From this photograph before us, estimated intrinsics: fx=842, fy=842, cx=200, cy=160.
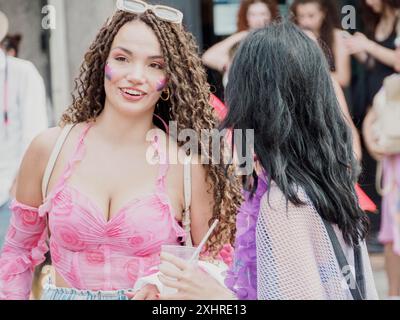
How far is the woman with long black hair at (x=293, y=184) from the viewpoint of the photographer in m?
1.45

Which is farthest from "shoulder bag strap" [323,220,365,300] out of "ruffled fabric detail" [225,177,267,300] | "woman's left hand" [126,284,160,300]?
"woman's left hand" [126,284,160,300]

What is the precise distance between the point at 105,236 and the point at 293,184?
0.52 m

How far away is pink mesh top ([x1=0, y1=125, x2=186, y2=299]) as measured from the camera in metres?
1.81

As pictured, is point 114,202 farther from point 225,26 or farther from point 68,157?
point 225,26

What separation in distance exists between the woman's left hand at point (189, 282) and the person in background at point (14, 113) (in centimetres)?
99

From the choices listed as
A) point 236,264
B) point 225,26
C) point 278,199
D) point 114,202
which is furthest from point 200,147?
point 225,26

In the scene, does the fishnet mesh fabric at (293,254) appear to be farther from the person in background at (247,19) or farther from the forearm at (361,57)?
the forearm at (361,57)

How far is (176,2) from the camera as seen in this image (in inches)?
98.4

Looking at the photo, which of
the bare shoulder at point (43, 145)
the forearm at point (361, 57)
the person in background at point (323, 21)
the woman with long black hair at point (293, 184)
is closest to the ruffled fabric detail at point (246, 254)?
the woman with long black hair at point (293, 184)

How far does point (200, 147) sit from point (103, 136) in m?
0.23

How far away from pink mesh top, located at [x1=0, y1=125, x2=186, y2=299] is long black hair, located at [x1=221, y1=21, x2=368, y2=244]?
0.35 meters

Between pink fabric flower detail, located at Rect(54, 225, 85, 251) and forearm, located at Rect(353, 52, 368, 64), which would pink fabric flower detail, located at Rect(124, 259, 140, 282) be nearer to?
pink fabric flower detail, located at Rect(54, 225, 85, 251)

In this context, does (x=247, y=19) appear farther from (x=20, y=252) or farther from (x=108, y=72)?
(x=20, y=252)

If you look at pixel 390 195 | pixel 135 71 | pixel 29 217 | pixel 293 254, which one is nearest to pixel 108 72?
pixel 135 71
